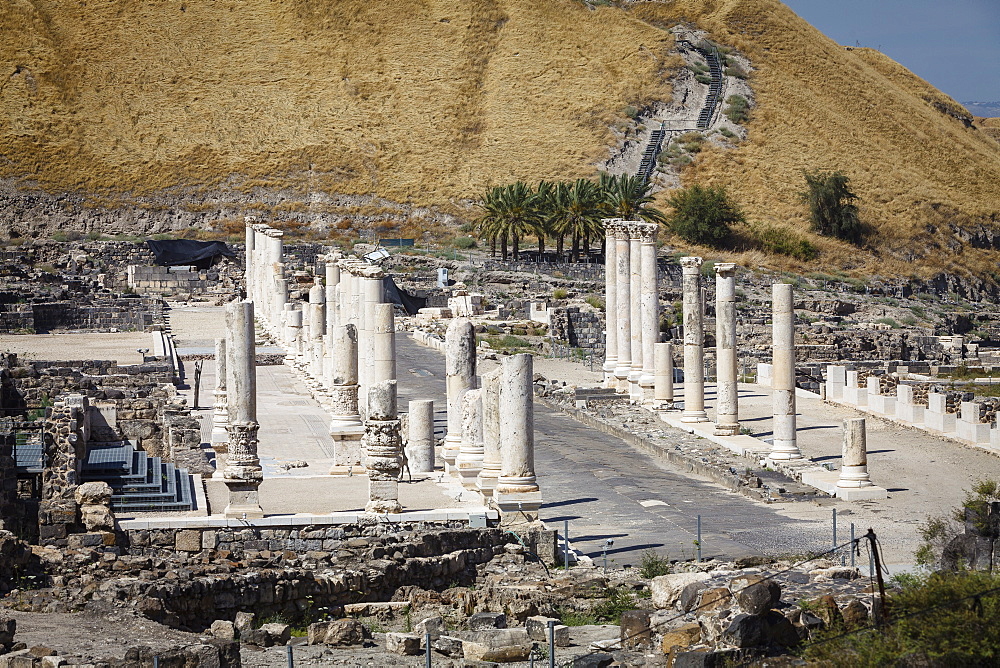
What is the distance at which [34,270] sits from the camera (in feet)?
215

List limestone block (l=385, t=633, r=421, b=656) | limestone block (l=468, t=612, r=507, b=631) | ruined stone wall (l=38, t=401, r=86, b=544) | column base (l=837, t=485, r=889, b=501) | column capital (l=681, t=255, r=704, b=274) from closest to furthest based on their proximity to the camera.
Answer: limestone block (l=385, t=633, r=421, b=656) → limestone block (l=468, t=612, r=507, b=631) → ruined stone wall (l=38, t=401, r=86, b=544) → column base (l=837, t=485, r=889, b=501) → column capital (l=681, t=255, r=704, b=274)

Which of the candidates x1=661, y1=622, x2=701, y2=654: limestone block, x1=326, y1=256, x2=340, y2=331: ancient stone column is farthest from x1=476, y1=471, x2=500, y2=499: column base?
x1=326, y1=256, x2=340, y2=331: ancient stone column

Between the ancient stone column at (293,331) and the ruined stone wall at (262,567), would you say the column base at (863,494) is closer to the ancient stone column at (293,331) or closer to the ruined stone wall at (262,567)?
the ruined stone wall at (262,567)

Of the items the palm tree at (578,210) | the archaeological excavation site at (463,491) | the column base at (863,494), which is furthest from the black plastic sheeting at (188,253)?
the column base at (863,494)

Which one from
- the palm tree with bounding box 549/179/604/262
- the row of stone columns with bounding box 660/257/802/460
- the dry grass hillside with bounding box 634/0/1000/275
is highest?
the dry grass hillside with bounding box 634/0/1000/275

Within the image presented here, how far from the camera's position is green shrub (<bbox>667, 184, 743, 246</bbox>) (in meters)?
86.6

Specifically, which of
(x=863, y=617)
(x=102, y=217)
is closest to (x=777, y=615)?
(x=863, y=617)

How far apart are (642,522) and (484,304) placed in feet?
121

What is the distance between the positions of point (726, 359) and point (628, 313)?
6.35m

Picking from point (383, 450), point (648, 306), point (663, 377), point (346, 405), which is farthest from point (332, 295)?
point (383, 450)

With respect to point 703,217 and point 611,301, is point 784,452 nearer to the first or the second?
point 611,301

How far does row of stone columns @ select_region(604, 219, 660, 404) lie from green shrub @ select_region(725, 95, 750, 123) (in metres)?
77.8

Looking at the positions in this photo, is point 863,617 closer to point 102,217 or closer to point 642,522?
point 642,522

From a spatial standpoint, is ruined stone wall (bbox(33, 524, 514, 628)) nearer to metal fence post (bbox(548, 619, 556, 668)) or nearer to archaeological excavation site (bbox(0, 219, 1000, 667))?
archaeological excavation site (bbox(0, 219, 1000, 667))
